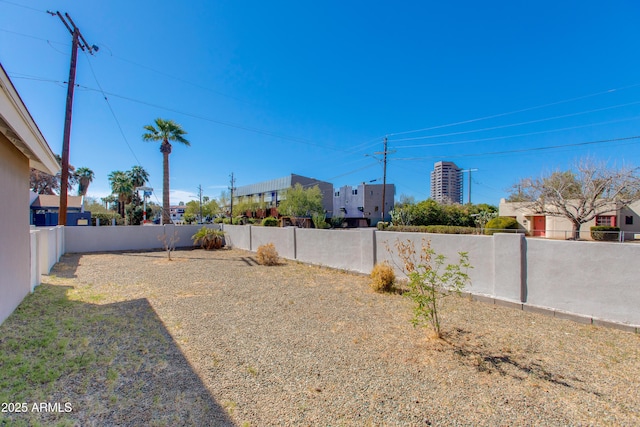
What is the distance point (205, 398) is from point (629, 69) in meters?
19.7

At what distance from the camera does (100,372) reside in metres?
2.73

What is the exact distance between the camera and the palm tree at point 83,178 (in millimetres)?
40688

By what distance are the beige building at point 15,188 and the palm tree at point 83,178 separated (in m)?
46.7

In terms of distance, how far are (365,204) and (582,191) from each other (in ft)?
88.6

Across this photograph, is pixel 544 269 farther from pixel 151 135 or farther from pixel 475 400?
pixel 151 135

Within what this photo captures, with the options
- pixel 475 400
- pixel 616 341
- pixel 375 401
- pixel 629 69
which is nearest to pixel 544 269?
pixel 616 341

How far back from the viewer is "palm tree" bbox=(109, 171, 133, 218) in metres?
36.2

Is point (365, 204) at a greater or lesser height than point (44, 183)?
lesser

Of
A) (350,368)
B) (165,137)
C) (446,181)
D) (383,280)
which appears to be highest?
(446,181)

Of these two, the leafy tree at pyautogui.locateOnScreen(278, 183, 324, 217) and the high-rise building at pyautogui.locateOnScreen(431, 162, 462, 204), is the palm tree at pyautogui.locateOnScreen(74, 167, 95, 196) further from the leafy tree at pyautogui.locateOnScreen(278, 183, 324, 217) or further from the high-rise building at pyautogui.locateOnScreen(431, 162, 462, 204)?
the high-rise building at pyautogui.locateOnScreen(431, 162, 462, 204)

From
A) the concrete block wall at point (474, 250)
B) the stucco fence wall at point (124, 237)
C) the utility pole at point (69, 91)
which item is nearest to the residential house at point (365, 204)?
the stucco fence wall at point (124, 237)

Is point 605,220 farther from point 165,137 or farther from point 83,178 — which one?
point 83,178

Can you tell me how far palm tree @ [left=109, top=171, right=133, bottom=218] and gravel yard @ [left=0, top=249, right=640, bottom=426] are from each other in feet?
124

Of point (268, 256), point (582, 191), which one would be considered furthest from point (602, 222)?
point (268, 256)
